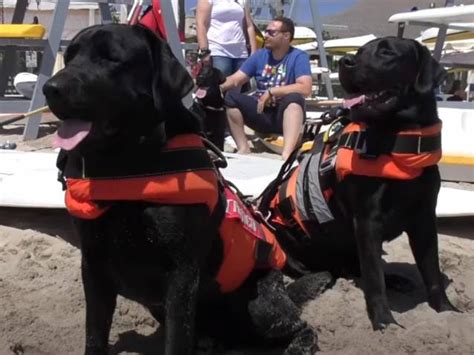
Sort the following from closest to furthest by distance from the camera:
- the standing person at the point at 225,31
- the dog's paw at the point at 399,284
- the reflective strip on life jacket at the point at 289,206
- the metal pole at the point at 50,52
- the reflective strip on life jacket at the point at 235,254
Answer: the reflective strip on life jacket at the point at 235,254 → the reflective strip on life jacket at the point at 289,206 → the dog's paw at the point at 399,284 → the metal pole at the point at 50,52 → the standing person at the point at 225,31

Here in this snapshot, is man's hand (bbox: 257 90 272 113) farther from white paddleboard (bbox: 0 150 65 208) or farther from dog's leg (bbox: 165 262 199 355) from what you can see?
dog's leg (bbox: 165 262 199 355)

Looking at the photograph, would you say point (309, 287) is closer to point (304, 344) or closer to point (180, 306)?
point (304, 344)

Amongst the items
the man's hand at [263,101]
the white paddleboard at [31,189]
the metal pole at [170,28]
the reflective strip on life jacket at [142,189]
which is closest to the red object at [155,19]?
the metal pole at [170,28]

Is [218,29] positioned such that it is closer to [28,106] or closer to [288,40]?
[288,40]

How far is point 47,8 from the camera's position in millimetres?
13227

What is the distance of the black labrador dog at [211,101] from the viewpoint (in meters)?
6.44

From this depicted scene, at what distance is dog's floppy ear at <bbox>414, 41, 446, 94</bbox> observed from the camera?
3.27 meters

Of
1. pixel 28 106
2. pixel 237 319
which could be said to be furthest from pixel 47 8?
pixel 237 319

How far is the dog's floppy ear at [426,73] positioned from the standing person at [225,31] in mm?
4123

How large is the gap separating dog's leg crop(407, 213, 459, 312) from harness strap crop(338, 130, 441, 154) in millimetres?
399

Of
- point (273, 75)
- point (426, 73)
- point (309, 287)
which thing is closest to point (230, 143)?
point (273, 75)

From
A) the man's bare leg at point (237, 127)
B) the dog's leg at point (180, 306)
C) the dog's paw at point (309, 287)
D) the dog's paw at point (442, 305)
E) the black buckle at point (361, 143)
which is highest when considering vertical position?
the black buckle at point (361, 143)

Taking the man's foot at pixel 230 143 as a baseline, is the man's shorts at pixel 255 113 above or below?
above

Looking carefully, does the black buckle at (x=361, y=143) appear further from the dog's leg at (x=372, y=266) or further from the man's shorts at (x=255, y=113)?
the man's shorts at (x=255, y=113)
